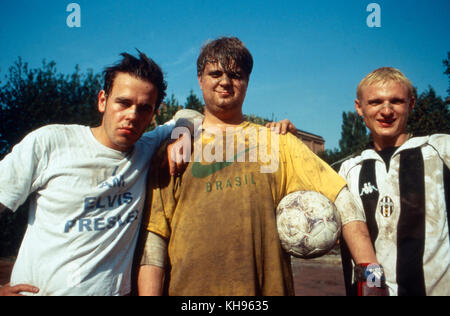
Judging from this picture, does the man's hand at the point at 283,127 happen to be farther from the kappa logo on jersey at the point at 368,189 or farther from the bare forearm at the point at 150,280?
the bare forearm at the point at 150,280

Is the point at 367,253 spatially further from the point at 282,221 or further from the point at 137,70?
the point at 137,70

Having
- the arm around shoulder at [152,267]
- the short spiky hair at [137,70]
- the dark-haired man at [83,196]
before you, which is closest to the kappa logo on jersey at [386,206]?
the arm around shoulder at [152,267]

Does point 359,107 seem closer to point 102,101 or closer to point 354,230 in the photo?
point 354,230

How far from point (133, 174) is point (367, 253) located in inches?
74.8

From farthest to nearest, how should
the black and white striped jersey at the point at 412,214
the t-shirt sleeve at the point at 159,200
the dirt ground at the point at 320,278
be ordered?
1. the dirt ground at the point at 320,278
2. the black and white striped jersey at the point at 412,214
3. the t-shirt sleeve at the point at 159,200

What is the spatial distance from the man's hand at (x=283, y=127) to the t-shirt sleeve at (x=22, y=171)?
188 centimetres

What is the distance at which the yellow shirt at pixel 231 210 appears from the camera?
227 centimetres

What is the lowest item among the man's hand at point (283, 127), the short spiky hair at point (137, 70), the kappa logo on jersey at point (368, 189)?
the kappa logo on jersey at point (368, 189)

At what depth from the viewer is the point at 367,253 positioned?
2.19 metres

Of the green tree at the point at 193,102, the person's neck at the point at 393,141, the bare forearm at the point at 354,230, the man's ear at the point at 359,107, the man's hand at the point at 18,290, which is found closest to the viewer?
the man's hand at the point at 18,290

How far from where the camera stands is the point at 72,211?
221cm

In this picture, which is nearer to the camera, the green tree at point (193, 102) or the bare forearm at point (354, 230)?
the bare forearm at point (354, 230)

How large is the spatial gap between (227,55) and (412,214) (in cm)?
215
